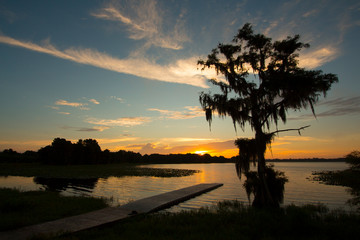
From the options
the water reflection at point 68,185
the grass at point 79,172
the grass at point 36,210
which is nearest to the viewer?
the grass at point 36,210

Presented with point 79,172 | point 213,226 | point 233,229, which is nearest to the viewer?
point 233,229

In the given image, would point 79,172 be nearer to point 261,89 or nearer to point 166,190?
point 166,190

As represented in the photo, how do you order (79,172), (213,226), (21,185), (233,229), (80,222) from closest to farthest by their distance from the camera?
(233,229), (213,226), (80,222), (21,185), (79,172)

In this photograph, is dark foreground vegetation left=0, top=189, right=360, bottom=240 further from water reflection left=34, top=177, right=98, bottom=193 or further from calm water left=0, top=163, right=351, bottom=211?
water reflection left=34, top=177, right=98, bottom=193

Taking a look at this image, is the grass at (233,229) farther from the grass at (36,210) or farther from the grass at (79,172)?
the grass at (79,172)

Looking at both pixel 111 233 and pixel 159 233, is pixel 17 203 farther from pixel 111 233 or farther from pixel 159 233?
pixel 159 233

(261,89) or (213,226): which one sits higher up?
(261,89)

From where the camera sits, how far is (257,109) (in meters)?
16.7

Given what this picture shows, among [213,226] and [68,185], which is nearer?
[213,226]

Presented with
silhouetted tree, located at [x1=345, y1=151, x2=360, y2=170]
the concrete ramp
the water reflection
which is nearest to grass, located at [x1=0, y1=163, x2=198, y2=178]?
the water reflection

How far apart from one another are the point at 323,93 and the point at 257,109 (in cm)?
446

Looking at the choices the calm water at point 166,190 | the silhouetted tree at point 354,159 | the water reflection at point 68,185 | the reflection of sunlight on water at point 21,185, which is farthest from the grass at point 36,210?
the silhouetted tree at point 354,159

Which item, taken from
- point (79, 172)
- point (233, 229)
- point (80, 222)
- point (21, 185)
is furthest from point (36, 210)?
point (79, 172)

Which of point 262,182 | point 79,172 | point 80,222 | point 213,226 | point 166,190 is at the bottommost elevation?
point 166,190
